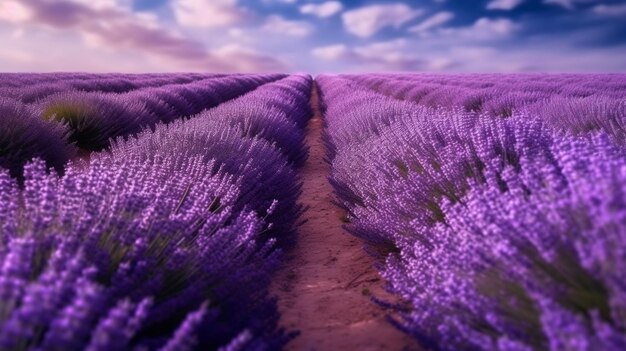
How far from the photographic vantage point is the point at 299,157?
7.12 m

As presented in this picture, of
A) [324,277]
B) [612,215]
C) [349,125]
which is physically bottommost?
[324,277]

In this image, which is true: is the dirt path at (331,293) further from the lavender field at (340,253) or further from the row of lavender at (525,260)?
the row of lavender at (525,260)

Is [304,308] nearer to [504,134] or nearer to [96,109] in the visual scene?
[504,134]

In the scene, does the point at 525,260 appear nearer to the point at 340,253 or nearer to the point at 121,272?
the point at 121,272

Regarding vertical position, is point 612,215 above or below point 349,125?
above

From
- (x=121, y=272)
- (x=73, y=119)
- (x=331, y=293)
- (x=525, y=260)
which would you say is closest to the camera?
(x=525, y=260)

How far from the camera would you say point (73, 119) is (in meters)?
7.84

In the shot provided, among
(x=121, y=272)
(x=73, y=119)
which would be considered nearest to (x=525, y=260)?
(x=121, y=272)

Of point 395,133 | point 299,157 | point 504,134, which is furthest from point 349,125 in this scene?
point 504,134

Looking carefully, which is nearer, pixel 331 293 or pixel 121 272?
pixel 121 272

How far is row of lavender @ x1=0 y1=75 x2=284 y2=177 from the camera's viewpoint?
533 cm

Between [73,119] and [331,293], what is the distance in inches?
238

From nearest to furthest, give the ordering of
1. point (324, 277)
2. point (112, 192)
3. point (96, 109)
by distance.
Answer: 1. point (112, 192)
2. point (324, 277)
3. point (96, 109)

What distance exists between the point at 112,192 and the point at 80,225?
521 mm
